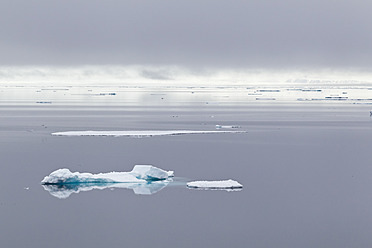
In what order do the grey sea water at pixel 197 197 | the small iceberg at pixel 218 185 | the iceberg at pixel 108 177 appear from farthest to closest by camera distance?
the iceberg at pixel 108 177 < the small iceberg at pixel 218 185 < the grey sea water at pixel 197 197

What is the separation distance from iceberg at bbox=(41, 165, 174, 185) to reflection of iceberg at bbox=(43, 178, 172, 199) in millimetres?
85

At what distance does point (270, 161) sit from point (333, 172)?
6.85 ft

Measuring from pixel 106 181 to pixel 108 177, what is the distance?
0.66ft

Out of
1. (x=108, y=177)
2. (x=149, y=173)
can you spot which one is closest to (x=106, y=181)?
(x=108, y=177)

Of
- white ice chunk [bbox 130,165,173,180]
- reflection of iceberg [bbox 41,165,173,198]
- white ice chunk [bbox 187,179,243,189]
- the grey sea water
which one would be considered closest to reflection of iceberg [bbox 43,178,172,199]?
reflection of iceberg [bbox 41,165,173,198]

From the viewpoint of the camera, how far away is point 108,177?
13594 mm

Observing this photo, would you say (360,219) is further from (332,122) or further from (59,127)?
(332,122)

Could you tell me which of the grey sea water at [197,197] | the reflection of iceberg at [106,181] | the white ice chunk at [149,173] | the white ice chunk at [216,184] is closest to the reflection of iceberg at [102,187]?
the reflection of iceberg at [106,181]

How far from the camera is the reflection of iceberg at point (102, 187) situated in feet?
41.8

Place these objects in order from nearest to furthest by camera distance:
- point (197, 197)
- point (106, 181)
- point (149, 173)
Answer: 1. point (197, 197)
2. point (106, 181)
3. point (149, 173)

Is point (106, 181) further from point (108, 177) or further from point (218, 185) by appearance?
point (218, 185)

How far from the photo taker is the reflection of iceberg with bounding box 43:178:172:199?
12734mm

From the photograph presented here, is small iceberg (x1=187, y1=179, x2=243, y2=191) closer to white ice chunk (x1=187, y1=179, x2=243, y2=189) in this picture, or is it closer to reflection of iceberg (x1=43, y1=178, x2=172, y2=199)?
white ice chunk (x1=187, y1=179, x2=243, y2=189)

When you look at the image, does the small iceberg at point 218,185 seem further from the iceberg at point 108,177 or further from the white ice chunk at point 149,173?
the iceberg at point 108,177
